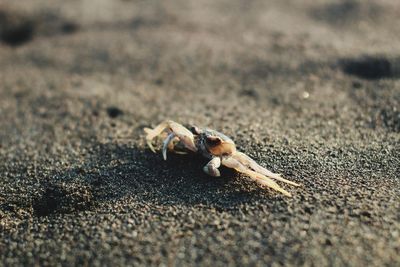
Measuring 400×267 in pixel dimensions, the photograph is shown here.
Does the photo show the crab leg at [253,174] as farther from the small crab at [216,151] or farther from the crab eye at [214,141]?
the crab eye at [214,141]

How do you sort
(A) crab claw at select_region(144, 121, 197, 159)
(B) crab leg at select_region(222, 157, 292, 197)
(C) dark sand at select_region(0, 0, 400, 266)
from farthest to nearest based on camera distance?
(A) crab claw at select_region(144, 121, 197, 159)
(B) crab leg at select_region(222, 157, 292, 197)
(C) dark sand at select_region(0, 0, 400, 266)

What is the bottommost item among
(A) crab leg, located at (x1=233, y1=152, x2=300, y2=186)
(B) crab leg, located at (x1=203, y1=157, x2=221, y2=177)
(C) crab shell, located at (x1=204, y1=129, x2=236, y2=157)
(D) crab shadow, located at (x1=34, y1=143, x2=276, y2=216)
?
(D) crab shadow, located at (x1=34, y1=143, x2=276, y2=216)

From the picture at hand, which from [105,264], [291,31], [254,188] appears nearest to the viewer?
[105,264]

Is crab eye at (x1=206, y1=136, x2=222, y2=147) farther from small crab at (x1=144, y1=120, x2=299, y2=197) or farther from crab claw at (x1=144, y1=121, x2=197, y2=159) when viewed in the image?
crab claw at (x1=144, y1=121, x2=197, y2=159)

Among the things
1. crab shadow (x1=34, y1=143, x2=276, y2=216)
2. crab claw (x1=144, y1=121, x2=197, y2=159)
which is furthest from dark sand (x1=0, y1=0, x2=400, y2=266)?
crab claw (x1=144, y1=121, x2=197, y2=159)

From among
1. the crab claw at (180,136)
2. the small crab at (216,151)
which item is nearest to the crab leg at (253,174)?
the small crab at (216,151)

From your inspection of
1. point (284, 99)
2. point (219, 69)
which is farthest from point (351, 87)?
point (219, 69)

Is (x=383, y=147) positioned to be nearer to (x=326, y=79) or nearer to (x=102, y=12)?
(x=326, y=79)

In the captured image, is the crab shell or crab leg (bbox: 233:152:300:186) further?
the crab shell
